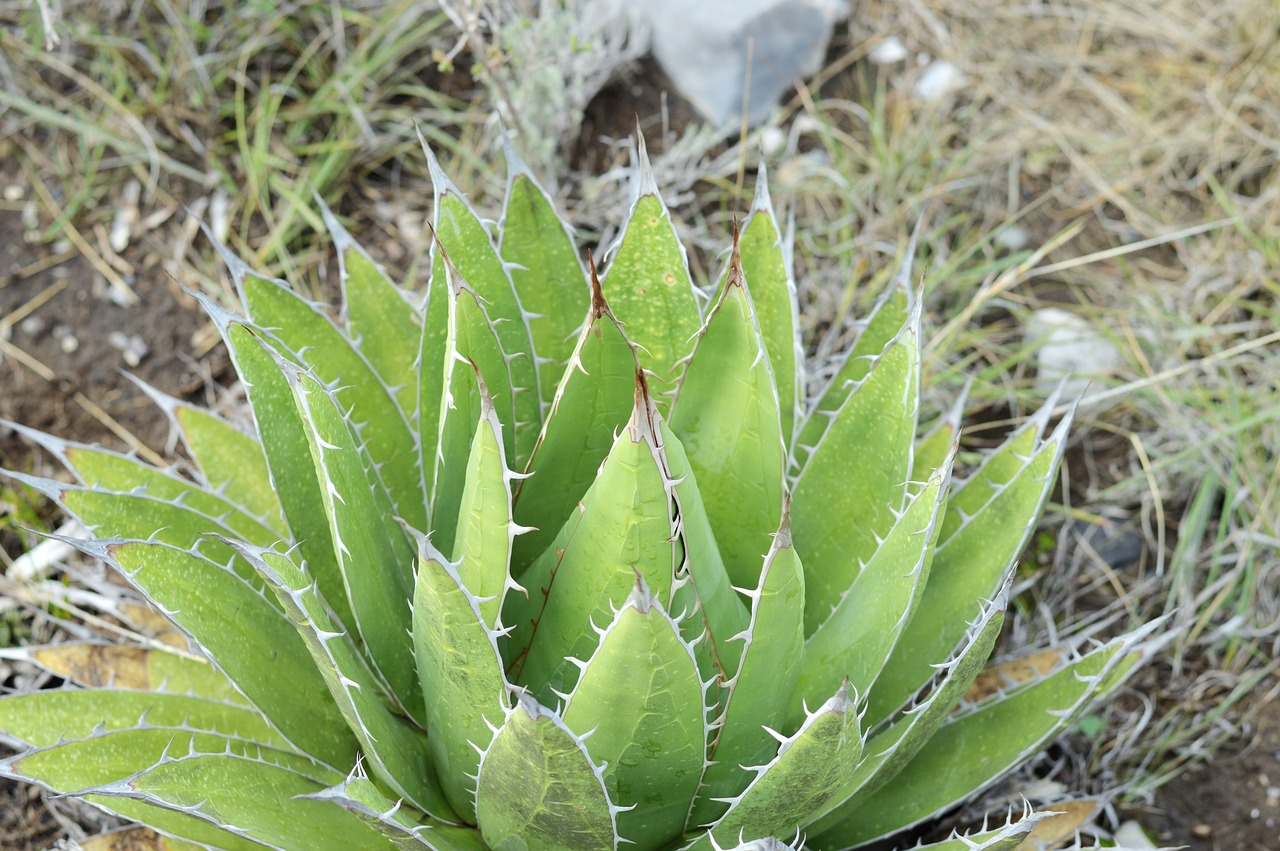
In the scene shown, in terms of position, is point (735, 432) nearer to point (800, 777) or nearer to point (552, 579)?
point (552, 579)

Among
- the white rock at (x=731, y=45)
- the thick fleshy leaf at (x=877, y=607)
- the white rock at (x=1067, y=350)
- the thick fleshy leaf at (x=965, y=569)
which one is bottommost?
the white rock at (x=1067, y=350)

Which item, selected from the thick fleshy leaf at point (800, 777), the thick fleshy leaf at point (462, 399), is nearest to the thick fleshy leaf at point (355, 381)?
the thick fleshy leaf at point (462, 399)

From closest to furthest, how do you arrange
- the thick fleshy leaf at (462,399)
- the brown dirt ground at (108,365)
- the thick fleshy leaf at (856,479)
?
the thick fleshy leaf at (462,399) < the thick fleshy leaf at (856,479) < the brown dirt ground at (108,365)

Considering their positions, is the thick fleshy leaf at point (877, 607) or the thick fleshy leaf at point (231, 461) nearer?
the thick fleshy leaf at point (877, 607)

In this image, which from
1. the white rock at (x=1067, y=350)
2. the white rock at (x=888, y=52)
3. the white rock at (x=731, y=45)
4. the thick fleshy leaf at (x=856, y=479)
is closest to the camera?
the thick fleshy leaf at (x=856, y=479)

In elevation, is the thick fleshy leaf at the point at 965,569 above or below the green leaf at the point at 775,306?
below

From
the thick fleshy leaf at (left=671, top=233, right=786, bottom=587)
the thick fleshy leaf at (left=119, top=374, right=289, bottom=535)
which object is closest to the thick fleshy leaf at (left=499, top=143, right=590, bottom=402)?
the thick fleshy leaf at (left=671, top=233, right=786, bottom=587)

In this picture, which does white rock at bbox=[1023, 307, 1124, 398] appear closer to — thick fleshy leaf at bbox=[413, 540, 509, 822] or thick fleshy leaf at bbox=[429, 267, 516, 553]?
thick fleshy leaf at bbox=[429, 267, 516, 553]

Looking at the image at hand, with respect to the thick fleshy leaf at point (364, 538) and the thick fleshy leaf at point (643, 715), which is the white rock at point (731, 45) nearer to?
the thick fleshy leaf at point (364, 538)
